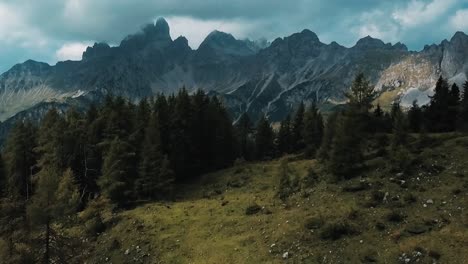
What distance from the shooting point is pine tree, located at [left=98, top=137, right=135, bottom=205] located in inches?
2522

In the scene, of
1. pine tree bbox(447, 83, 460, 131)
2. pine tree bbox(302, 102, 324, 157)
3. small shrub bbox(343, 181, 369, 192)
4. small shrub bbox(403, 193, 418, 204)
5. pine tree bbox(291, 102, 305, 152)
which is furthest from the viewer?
pine tree bbox(291, 102, 305, 152)

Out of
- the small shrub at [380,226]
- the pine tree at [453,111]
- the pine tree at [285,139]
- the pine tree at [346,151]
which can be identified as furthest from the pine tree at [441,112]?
the small shrub at [380,226]

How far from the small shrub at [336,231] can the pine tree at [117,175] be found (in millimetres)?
31387

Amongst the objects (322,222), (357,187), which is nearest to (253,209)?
(322,222)

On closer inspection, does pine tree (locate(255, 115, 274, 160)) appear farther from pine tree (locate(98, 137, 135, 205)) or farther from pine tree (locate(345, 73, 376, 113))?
pine tree (locate(98, 137, 135, 205))

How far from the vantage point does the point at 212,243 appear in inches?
1708

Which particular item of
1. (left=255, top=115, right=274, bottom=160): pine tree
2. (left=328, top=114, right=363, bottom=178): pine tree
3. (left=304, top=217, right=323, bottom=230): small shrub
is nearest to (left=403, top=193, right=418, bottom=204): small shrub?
(left=304, top=217, right=323, bottom=230): small shrub

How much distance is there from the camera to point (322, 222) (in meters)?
41.6

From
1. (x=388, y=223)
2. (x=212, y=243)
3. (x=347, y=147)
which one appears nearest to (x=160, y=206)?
(x=212, y=243)

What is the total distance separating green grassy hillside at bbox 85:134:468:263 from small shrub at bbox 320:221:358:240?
3.1 inches

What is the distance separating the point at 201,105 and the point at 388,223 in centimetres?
5371

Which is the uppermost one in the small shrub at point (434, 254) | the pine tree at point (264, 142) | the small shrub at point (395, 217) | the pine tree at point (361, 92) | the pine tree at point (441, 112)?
the pine tree at point (361, 92)

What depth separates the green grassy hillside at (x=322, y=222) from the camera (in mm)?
36469

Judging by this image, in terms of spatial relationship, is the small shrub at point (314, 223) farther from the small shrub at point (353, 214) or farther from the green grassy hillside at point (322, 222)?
the small shrub at point (353, 214)
